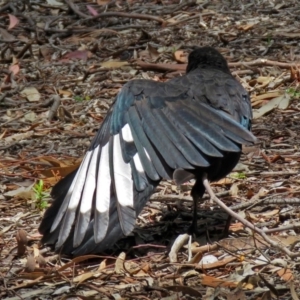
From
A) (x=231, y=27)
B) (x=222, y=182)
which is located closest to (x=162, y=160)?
(x=222, y=182)

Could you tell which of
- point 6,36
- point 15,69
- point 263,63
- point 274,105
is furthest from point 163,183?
point 6,36

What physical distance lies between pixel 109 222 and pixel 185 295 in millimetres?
633

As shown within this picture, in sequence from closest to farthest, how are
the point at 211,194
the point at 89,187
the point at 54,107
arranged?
1. the point at 211,194
2. the point at 89,187
3. the point at 54,107

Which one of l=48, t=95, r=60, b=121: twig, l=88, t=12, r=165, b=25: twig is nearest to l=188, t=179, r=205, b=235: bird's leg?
l=48, t=95, r=60, b=121: twig

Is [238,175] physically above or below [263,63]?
below

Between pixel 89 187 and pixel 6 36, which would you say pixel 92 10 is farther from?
pixel 89 187

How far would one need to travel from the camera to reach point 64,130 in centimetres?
729

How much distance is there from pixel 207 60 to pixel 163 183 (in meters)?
0.87

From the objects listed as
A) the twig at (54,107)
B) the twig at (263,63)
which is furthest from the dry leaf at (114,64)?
the twig at (263,63)

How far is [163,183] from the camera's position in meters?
6.16

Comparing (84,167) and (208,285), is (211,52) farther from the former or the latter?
(208,285)

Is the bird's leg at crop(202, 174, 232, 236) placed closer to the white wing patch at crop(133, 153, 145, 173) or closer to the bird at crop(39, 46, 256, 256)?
the bird at crop(39, 46, 256, 256)

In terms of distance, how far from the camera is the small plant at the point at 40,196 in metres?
5.78

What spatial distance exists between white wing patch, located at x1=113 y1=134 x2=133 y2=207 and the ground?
1.08 ft
